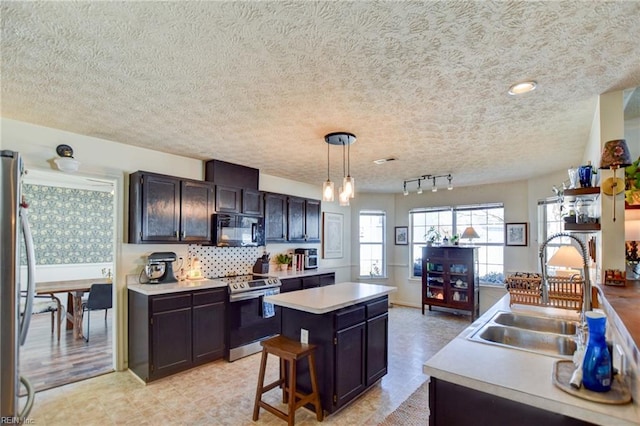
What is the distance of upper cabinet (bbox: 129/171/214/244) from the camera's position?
11.3ft

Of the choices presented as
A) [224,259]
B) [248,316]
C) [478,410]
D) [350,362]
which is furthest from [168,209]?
[478,410]

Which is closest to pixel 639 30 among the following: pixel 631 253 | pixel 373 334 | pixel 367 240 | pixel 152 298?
pixel 631 253

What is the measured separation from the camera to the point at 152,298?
316 cm

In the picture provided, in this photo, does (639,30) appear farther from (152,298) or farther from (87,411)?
(87,411)

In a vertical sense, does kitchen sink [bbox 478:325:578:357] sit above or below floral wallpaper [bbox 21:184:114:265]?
below

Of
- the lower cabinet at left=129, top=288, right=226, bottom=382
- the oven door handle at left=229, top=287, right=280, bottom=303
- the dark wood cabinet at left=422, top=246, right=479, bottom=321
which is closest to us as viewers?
the lower cabinet at left=129, top=288, right=226, bottom=382

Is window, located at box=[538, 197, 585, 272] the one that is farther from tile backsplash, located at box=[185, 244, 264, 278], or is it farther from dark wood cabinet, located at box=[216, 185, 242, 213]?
dark wood cabinet, located at box=[216, 185, 242, 213]

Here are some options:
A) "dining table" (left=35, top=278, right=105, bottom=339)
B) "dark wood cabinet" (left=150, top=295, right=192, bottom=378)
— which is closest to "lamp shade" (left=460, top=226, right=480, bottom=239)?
"dark wood cabinet" (left=150, top=295, right=192, bottom=378)

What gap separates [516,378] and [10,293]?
214cm

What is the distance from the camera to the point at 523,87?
2.09 meters

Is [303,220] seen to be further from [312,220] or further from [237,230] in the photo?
[237,230]

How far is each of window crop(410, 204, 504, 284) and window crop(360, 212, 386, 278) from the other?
733 millimetres

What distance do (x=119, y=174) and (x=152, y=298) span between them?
142 cm

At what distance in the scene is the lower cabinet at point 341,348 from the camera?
263 cm
